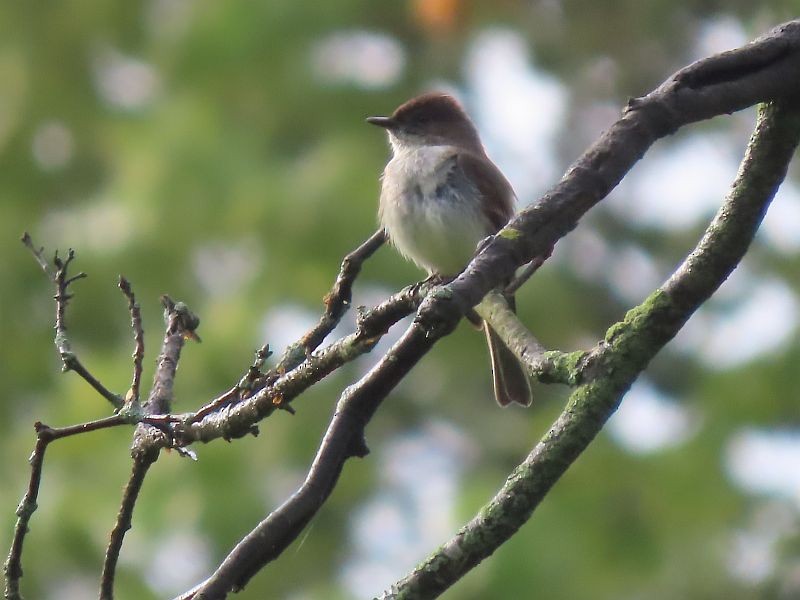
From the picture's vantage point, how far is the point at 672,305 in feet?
7.29

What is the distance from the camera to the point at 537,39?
8.58 metres

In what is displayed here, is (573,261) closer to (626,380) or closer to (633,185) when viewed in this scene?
(633,185)

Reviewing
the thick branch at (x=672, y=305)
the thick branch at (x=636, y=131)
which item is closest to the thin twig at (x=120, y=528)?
the thick branch at (x=672, y=305)

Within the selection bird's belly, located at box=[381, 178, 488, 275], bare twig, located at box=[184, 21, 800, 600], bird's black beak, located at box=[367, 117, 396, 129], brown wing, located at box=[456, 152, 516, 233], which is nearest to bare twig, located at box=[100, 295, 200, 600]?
bare twig, located at box=[184, 21, 800, 600]

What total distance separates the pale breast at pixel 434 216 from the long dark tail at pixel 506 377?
12.9 inches

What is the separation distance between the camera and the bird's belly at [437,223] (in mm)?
4566

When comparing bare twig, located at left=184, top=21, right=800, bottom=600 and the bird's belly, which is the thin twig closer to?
bare twig, located at left=184, top=21, right=800, bottom=600

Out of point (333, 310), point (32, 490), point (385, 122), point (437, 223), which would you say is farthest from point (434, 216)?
point (32, 490)

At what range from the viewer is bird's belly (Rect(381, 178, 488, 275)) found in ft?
15.0

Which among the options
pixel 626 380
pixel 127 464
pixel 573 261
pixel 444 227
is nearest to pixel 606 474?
pixel 444 227

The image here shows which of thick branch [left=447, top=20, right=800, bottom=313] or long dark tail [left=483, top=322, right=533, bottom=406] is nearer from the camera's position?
thick branch [left=447, top=20, right=800, bottom=313]

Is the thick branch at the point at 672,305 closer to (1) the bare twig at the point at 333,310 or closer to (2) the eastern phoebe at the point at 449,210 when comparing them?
→ (1) the bare twig at the point at 333,310

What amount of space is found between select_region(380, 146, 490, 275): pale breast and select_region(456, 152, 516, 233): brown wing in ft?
0.14

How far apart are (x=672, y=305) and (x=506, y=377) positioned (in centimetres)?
241
